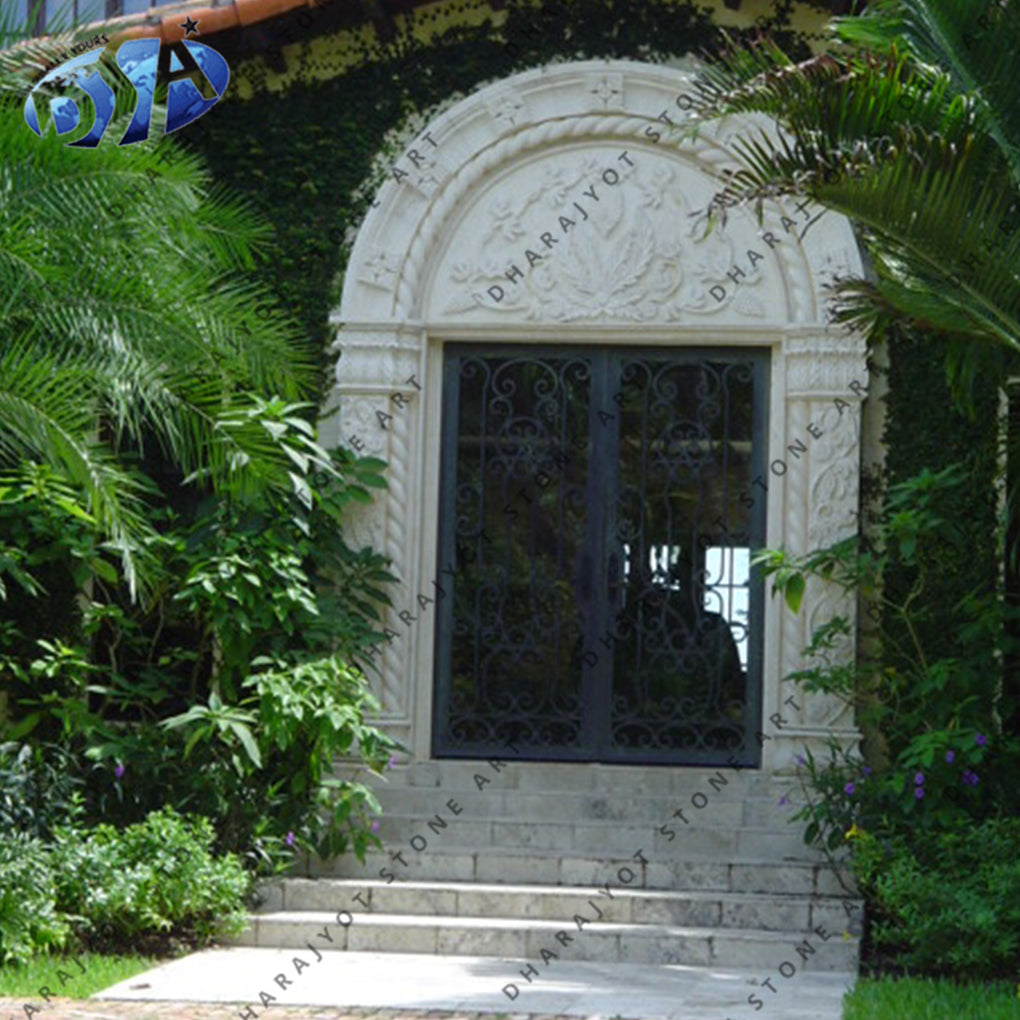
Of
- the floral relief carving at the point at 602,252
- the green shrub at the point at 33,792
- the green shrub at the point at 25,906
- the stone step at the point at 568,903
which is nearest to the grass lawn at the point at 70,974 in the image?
the green shrub at the point at 25,906

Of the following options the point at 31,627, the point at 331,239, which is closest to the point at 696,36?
the point at 331,239

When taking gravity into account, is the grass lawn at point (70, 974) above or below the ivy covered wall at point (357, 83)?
below

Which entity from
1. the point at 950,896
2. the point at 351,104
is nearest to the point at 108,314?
the point at 351,104

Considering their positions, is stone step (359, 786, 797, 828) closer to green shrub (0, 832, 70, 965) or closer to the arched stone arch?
the arched stone arch

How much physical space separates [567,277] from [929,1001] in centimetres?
515

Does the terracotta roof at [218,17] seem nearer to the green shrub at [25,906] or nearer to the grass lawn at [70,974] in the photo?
the green shrub at [25,906]

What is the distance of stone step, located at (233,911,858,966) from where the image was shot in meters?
9.52

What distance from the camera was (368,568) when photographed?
1163cm

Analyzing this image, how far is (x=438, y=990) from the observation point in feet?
28.7

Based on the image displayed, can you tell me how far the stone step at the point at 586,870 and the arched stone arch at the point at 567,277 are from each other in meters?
1.09

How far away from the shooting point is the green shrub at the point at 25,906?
8.88 m

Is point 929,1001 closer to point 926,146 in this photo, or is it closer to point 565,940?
point 565,940

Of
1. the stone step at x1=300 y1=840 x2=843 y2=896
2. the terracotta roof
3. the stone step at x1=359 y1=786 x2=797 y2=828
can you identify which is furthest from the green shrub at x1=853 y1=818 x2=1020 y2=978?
the terracotta roof

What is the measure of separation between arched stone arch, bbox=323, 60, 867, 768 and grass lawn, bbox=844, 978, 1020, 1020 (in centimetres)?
292
